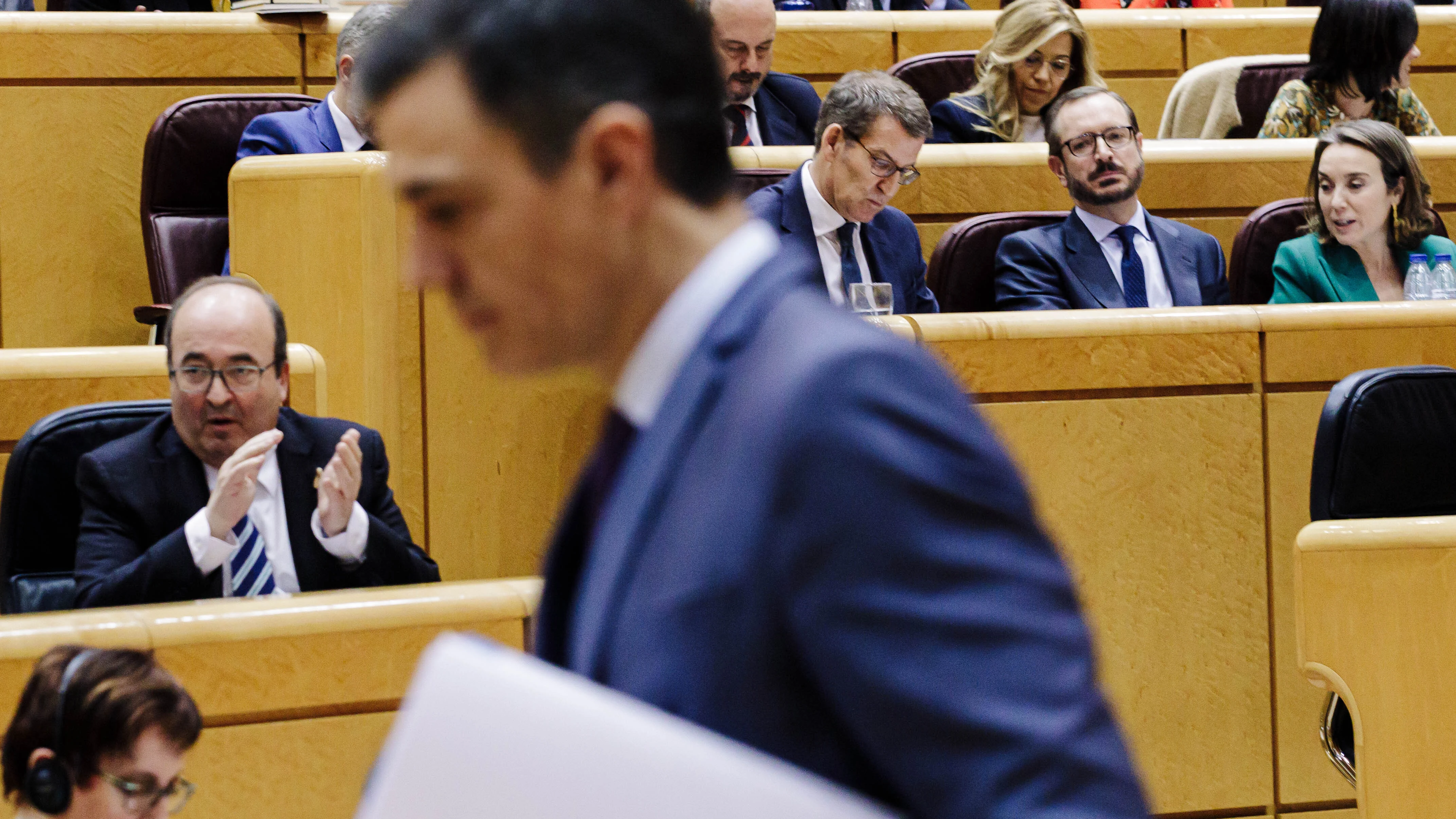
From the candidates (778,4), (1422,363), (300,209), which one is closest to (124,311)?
(300,209)

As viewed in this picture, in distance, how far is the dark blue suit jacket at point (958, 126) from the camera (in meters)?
2.97

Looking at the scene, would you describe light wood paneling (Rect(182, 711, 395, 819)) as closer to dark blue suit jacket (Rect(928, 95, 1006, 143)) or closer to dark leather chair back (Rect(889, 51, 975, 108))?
dark blue suit jacket (Rect(928, 95, 1006, 143))

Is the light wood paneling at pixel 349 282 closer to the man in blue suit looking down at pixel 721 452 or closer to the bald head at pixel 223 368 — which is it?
the bald head at pixel 223 368

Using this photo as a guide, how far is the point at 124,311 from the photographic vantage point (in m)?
2.97

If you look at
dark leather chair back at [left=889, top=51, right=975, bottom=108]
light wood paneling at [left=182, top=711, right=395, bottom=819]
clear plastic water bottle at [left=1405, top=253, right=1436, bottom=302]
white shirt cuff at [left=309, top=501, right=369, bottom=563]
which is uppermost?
dark leather chair back at [left=889, top=51, right=975, bottom=108]

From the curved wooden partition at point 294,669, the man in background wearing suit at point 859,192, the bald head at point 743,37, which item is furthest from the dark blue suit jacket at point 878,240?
the curved wooden partition at point 294,669

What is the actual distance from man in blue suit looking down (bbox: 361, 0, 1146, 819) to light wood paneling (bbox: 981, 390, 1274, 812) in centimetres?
148

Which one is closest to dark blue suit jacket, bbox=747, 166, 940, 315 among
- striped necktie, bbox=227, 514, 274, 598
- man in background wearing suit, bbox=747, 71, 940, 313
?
man in background wearing suit, bbox=747, 71, 940, 313

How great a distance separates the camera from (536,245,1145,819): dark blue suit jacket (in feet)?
1.28

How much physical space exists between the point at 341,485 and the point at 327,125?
1.12 metres

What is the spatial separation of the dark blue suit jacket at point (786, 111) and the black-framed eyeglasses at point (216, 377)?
1.49 m

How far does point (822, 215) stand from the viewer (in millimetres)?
2422

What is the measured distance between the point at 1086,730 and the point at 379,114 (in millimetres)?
262

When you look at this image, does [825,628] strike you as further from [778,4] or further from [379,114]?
[778,4]
